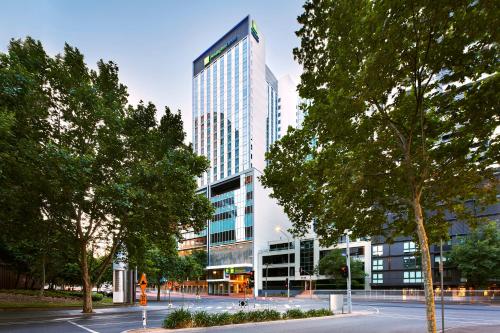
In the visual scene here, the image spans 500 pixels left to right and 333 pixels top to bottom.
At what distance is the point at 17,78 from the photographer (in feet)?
64.0

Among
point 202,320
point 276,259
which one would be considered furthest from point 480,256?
point 276,259

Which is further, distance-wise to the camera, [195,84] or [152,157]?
[195,84]

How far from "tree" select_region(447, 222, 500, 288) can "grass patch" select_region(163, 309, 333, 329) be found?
106ft

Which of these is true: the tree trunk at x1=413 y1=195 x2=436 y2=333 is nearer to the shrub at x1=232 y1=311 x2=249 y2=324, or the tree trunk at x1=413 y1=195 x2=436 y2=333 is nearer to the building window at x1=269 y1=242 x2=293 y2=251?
the shrub at x1=232 y1=311 x2=249 y2=324

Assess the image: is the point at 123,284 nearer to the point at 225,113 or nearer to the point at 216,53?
the point at 225,113

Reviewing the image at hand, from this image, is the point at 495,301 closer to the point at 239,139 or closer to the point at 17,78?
the point at 17,78

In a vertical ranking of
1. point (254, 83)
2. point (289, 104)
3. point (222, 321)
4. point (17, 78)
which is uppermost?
point (289, 104)

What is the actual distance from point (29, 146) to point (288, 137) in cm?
1419

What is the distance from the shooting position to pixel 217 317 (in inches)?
760

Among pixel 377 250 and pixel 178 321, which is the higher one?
pixel 178 321

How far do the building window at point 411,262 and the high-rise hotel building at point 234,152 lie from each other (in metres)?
34.6

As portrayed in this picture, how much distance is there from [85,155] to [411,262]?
5691 cm

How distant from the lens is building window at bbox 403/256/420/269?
6237cm

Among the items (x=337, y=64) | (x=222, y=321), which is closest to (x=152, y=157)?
(x=222, y=321)
